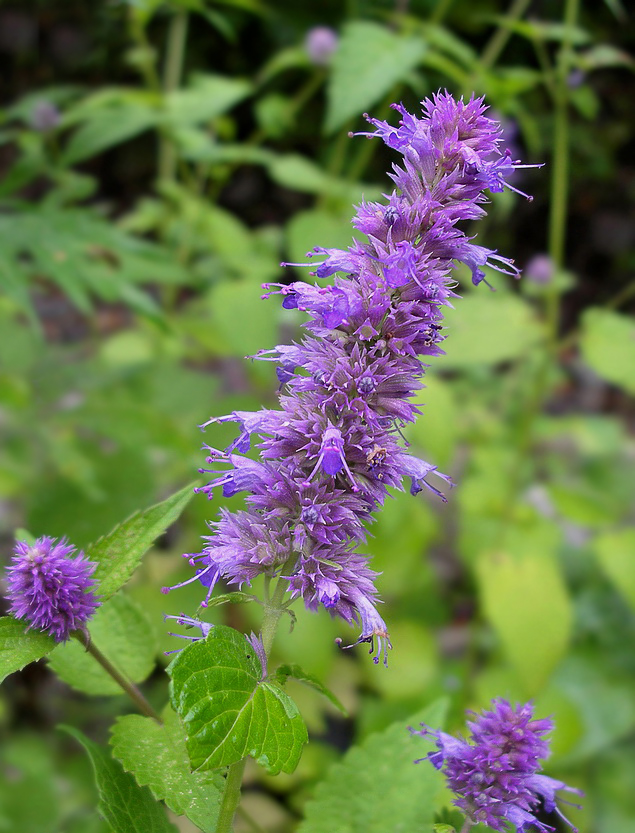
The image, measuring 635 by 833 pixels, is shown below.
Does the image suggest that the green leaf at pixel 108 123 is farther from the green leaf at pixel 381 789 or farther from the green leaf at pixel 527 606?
the green leaf at pixel 381 789

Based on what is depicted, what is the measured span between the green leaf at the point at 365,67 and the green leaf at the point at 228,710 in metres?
1.83

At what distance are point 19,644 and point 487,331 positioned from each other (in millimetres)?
2224

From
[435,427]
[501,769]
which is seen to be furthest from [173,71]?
[501,769]

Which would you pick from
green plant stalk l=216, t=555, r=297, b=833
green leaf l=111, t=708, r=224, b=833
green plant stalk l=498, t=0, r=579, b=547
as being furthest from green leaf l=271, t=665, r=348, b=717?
green plant stalk l=498, t=0, r=579, b=547

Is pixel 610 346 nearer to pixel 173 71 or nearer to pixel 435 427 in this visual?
pixel 435 427

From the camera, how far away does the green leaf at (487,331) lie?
2.72 meters

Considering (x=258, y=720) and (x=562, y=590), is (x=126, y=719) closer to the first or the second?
(x=258, y=720)

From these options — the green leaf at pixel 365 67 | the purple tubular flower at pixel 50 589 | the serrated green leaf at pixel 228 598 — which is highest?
the green leaf at pixel 365 67

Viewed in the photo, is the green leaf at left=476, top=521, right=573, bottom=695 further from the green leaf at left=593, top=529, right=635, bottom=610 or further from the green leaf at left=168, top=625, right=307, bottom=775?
the green leaf at left=168, top=625, right=307, bottom=775

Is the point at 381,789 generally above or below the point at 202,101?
below

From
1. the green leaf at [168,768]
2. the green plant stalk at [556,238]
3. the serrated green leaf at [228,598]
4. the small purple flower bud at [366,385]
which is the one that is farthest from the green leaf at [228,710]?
the green plant stalk at [556,238]

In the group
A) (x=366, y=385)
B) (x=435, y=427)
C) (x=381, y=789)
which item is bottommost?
(x=435, y=427)

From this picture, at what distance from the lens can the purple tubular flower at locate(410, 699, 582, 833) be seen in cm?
93

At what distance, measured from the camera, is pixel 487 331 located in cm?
283
